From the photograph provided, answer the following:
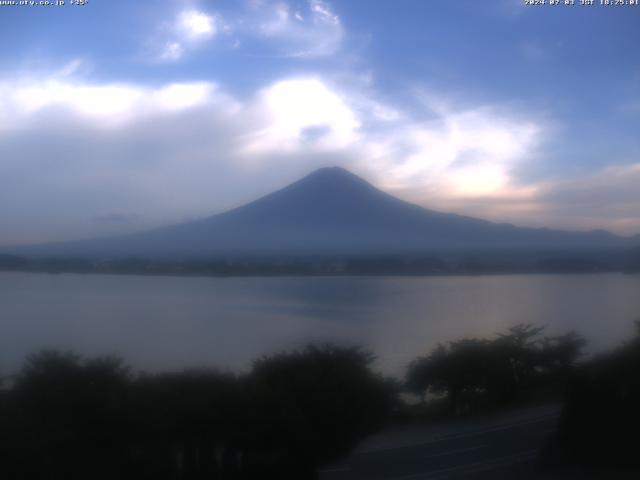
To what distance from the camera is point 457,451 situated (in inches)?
173

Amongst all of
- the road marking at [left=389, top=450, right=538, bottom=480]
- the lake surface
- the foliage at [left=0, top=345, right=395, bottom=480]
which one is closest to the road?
the road marking at [left=389, top=450, right=538, bottom=480]

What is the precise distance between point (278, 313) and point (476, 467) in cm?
233

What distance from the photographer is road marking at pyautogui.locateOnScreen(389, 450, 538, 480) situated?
416 cm

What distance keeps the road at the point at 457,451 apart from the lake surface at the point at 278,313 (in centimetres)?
→ 69

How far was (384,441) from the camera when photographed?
4.56m

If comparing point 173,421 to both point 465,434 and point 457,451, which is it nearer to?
point 457,451

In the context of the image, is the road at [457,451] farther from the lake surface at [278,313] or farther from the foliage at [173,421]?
the lake surface at [278,313]

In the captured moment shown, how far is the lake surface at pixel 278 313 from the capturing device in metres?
5.01

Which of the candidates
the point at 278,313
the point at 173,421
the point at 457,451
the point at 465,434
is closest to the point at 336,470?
the point at 457,451

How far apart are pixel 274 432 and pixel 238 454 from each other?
0.27m

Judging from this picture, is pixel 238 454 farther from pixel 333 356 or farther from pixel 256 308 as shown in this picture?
pixel 256 308

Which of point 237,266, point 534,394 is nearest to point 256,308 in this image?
point 237,266

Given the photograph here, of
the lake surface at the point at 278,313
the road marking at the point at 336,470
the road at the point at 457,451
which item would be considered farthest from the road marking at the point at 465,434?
the lake surface at the point at 278,313

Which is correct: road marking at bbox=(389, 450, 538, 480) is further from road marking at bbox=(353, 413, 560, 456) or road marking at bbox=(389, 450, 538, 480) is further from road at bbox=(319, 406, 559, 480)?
road marking at bbox=(353, 413, 560, 456)
